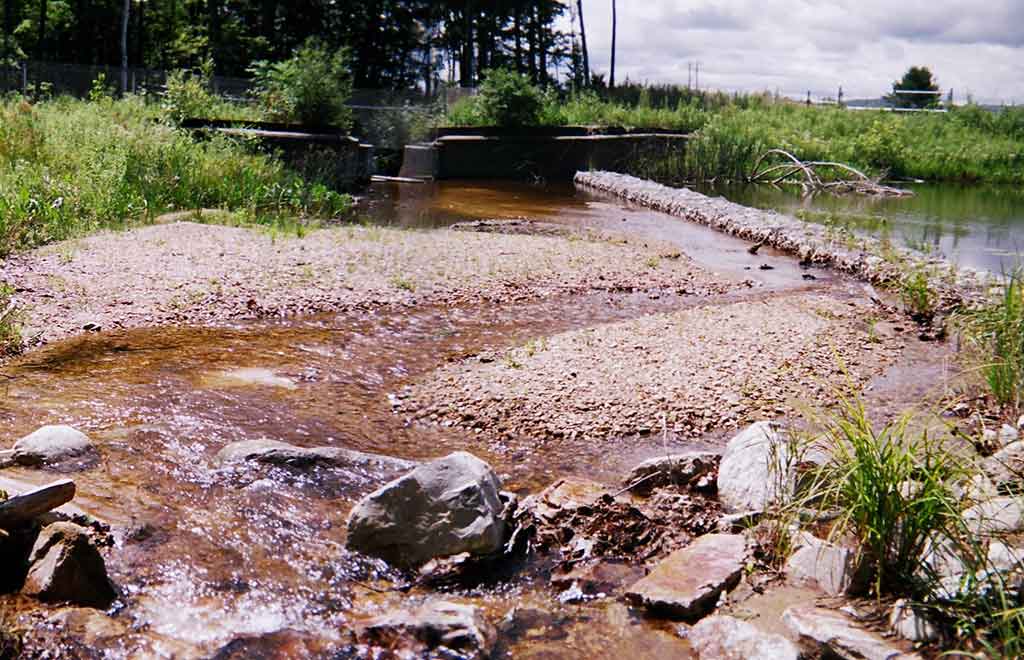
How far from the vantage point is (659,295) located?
416 inches

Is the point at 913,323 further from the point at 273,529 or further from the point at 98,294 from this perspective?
the point at 98,294

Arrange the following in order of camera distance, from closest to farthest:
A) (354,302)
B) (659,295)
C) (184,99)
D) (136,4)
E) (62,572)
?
(62,572) → (354,302) → (659,295) → (184,99) → (136,4)

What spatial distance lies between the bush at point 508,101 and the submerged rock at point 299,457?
74.7 ft

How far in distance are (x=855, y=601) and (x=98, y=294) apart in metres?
7.40

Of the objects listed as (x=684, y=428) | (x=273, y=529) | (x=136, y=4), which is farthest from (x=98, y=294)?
(x=136, y=4)

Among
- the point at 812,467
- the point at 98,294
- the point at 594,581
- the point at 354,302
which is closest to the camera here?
the point at 594,581

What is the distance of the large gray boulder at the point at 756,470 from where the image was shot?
4.55 metres

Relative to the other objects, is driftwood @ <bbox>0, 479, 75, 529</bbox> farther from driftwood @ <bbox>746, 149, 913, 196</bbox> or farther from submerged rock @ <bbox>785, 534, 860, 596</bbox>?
driftwood @ <bbox>746, 149, 913, 196</bbox>

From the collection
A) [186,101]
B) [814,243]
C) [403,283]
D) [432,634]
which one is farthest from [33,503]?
[186,101]

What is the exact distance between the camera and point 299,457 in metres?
5.29

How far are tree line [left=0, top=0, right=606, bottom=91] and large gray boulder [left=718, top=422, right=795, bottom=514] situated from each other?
108 feet

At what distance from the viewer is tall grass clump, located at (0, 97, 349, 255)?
11328mm

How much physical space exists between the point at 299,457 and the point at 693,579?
7.67 ft

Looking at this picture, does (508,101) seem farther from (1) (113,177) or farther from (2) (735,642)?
(2) (735,642)
